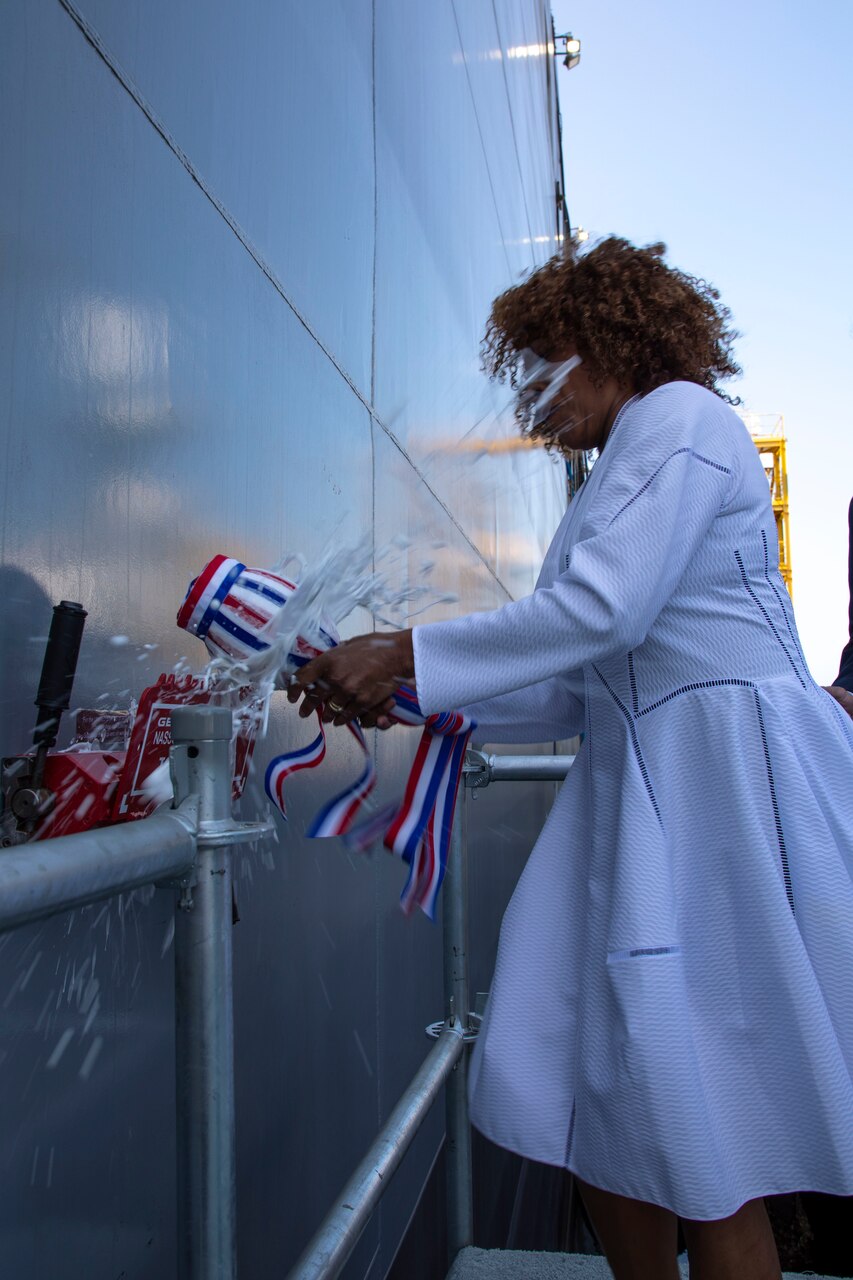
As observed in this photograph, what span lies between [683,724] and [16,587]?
0.81m

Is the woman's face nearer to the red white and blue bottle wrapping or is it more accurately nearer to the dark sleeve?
the red white and blue bottle wrapping

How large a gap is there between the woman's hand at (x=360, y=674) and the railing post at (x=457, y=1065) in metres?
0.86

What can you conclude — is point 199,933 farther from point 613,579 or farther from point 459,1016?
point 459,1016

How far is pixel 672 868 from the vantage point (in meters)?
1.27

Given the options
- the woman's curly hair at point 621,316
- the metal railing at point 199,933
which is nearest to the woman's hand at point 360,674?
the metal railing at point 199,933

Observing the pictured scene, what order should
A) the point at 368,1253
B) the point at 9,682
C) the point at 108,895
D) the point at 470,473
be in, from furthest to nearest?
the point at 470,473 → the point at 368,1253 → the point at 9,682 → the point at 108,895

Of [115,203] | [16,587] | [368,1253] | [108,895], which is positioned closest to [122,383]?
[115,203]

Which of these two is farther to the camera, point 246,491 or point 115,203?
point 246,491

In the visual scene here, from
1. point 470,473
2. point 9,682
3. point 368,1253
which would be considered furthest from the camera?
point 470,473

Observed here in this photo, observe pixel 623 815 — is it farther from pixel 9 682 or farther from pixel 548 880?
pixel 9 682

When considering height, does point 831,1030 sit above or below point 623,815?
below

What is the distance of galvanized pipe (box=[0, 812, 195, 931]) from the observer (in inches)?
22.0

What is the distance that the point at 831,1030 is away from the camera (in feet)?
3.84

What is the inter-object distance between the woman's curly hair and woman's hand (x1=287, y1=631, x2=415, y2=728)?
56cm
